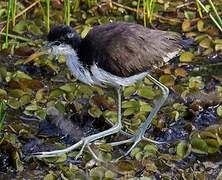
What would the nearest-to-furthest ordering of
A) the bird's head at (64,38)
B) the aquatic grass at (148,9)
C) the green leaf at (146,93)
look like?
the bird's head at (64,38), the green leaf at (146,93), the aquatic grass at (148,9)


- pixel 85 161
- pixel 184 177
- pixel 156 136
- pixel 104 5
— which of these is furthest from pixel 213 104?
pixel 104 5

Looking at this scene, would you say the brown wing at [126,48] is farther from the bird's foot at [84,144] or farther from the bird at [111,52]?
the bird's foot at [84,144]

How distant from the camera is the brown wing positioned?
11.9 ft

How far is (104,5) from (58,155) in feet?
7.90

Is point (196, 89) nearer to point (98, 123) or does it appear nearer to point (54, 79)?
point (98, 123)

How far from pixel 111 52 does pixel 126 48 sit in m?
0.13

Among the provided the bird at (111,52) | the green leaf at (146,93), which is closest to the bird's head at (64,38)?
the bird at (111,52)

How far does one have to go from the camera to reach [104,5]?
5.57 metres

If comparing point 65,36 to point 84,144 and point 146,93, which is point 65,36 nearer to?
point 84,144

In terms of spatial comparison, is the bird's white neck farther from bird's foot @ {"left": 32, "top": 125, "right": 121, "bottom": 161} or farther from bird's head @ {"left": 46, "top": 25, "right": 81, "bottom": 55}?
bird's foot @ {"left": 32, "top": 125, "right": 121, "bottom": 161}

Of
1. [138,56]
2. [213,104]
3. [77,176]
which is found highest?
[138,56]

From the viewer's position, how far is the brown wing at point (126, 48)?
3629 millimetres

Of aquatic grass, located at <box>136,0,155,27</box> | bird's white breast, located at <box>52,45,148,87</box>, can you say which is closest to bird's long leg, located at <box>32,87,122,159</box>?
bird's white breast, located at <box>52,45,148,87</box>

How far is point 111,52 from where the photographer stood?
3627 mm
